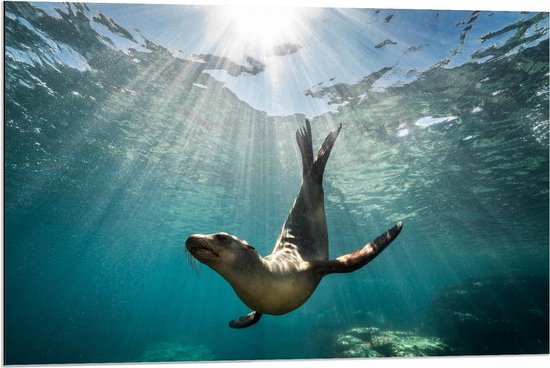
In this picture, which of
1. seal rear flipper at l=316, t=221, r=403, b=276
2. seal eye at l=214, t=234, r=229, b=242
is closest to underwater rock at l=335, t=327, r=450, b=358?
seal rear flipper at l=316, t=221, r=403, b=276

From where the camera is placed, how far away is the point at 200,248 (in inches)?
89.0

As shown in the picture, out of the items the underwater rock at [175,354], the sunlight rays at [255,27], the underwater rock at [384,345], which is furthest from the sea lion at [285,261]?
the underwater rock at [175,354]

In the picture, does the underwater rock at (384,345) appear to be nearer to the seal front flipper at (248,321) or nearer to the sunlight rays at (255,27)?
the seal front flipper at (248,321)

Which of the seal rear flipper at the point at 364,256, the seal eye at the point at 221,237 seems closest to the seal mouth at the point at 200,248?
the seal eye at the point at 221,237

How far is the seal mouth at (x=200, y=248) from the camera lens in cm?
219

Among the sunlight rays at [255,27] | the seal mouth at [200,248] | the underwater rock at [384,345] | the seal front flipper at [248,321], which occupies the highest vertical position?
the sunlight rays at [255,27]

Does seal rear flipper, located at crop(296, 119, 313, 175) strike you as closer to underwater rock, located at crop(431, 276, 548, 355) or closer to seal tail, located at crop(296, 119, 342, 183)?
seal tail, located at crop(296, 119, 342, 183)

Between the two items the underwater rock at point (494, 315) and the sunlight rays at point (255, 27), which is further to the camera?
the underwater rock at point (494, 315)

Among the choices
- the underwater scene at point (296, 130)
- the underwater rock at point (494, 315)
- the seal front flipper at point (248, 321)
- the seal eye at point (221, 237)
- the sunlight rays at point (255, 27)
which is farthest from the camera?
the underwater rock at point (494, 315)

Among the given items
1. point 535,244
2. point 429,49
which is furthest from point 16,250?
point 535,244

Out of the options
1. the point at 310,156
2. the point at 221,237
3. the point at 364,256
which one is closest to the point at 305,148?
the point at 310,156

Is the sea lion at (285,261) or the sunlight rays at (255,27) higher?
the sunlight rays at (255,27)

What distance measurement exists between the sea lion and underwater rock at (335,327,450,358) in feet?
31.7

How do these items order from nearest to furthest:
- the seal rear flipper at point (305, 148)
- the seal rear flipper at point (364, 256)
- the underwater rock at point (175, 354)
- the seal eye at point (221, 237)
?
the seal eye at point (221, 237)
the seal rear flipper at point (364, 256)
the seal rear flipper at point (305, 148)
the underwater rock at point (175, 354)
